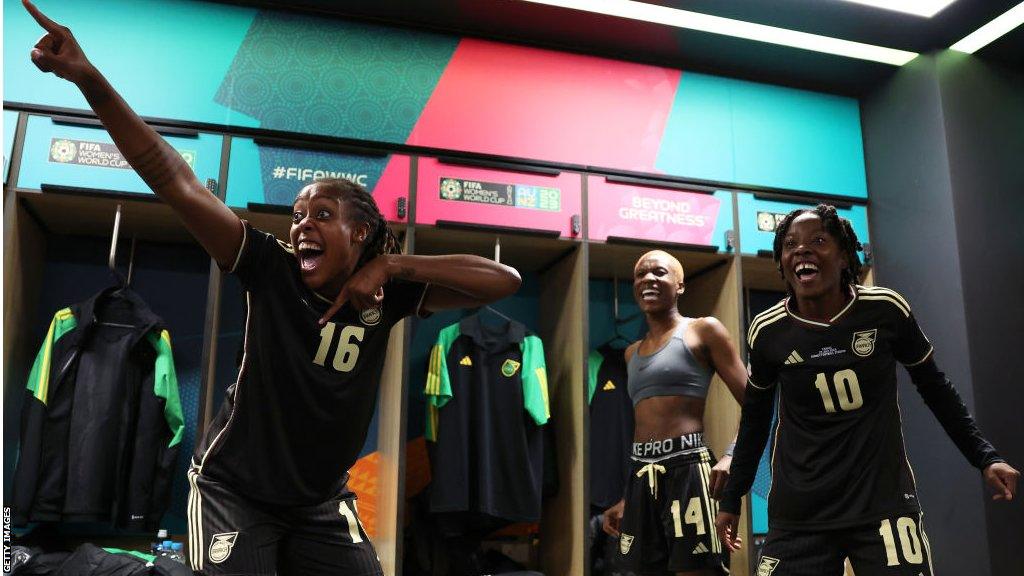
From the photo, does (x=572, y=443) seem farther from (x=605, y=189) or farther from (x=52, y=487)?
(x=52, y=487)

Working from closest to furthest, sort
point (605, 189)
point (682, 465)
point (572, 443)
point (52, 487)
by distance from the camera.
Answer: point (682, 465)
point (52, 487)
point (572, 443)
point (605, 189)

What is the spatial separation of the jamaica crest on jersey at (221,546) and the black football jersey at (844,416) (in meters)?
1.37

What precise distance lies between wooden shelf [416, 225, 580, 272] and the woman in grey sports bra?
2.39ft

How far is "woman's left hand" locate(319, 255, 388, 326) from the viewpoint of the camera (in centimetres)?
177

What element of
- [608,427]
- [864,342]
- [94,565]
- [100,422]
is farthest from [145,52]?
[864,342]

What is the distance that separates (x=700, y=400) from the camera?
3.01 meters

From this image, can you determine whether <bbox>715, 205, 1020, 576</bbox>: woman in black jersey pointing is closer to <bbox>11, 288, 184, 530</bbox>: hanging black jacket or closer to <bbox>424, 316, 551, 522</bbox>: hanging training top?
<bbox>424, 316, 551, 522</bbox>: hanging training top

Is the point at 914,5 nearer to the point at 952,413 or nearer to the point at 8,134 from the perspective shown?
the point at 952,413

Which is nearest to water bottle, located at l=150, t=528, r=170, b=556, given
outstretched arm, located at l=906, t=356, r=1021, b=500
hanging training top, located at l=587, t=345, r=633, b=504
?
hanging training top, located at l=587, t=345, r=633, b=504

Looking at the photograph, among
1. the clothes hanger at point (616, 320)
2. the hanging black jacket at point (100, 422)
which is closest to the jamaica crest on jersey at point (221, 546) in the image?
the hanging black jacket at point (100, 422)

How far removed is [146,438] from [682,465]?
2197mm

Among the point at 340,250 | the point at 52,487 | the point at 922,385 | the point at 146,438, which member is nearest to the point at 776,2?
the point at 922,385

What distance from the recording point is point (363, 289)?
1.76 m

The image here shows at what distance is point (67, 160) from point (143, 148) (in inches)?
83.2
